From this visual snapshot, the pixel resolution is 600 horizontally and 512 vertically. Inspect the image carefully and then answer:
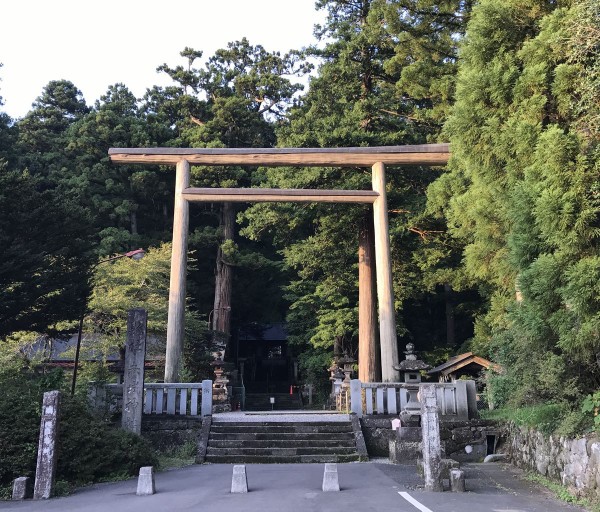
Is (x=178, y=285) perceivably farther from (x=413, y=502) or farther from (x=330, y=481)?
(x=413, y=502)

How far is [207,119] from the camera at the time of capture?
28297 mm

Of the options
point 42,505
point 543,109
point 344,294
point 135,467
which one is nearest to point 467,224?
point 543,109

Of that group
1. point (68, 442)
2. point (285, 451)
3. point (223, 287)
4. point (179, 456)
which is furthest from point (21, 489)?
point (223, 287)

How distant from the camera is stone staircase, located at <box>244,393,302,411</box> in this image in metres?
25.1

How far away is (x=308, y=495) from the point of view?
663 centimetres

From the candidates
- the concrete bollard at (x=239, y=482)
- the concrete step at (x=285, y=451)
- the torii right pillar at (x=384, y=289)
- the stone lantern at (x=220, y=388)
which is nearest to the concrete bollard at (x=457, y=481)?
the concrete bollard at (x=239, y=482)

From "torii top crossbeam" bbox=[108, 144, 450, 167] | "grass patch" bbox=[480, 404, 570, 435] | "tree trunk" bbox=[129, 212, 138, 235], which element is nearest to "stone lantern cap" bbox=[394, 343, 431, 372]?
"grass patch" bbox=[480, 404, 570, 435]

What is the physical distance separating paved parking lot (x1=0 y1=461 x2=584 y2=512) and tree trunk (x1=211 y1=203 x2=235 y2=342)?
1613 centimetres

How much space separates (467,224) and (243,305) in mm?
18285

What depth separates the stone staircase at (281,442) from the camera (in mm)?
9852

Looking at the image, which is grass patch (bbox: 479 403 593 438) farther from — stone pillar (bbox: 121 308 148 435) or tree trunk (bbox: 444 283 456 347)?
tree trunk (bbox: 444 283 456 347)

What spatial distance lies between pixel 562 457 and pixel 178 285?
8.76 metres

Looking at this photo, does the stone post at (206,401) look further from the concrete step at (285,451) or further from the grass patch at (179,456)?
the concrete step at (285,451)

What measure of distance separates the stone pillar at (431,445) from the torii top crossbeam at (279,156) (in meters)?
7.44
